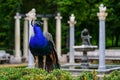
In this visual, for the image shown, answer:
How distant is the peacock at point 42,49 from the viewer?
14836 mm

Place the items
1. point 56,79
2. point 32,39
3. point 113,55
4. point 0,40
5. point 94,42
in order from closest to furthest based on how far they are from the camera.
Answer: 1. point 56,79
2. point 32,39
3. point 113,55
4. point 0,40
5. point 94,42

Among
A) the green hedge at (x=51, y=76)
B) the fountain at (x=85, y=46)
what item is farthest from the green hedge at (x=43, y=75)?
the fountain at (x=85, y=46)

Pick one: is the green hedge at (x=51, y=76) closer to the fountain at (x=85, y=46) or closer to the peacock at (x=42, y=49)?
the peacock at (x=42, y=49)

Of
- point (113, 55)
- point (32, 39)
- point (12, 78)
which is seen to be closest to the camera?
point (12, 78)

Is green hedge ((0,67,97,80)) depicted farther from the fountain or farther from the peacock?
the fountain

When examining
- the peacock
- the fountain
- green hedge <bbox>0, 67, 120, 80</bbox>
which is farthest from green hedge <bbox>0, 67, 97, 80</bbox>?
the fountain

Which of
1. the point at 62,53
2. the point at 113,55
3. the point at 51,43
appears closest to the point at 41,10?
the point at 62,53

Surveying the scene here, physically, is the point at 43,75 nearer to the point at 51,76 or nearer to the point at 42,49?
the point at 51,76

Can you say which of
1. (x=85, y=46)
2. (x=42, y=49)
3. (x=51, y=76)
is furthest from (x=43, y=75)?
(x=85, y=46)

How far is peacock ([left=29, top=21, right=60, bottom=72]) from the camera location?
14.8 m

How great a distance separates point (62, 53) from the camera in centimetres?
3844

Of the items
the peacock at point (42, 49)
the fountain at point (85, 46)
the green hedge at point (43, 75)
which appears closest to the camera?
the green hedge at point (43, 75)

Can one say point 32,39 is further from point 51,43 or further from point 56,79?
point 56,79

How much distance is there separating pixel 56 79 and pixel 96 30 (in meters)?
31.7
